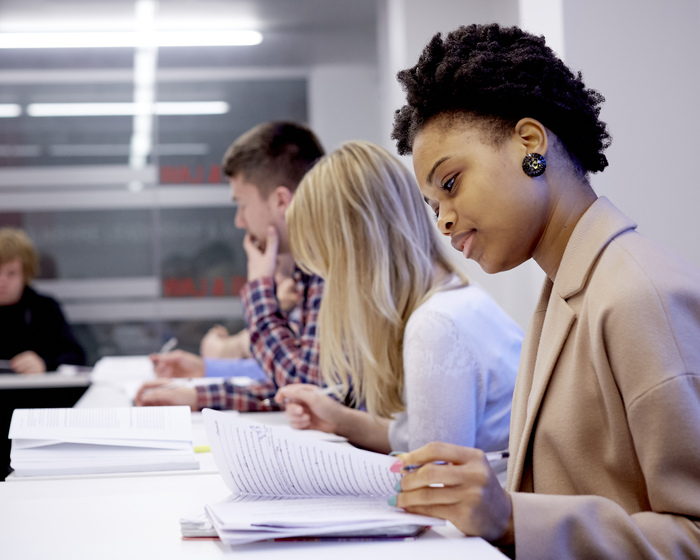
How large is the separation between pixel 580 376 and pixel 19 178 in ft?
16.5

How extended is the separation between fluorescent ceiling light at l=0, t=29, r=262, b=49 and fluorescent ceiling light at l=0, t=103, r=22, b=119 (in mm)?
385

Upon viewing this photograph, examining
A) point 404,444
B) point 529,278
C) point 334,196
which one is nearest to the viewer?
point 404,444

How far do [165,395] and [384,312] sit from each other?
714mm

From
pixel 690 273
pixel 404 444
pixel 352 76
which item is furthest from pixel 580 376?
pixel 352 76

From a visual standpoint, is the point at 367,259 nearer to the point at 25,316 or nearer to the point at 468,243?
the point at 468,243

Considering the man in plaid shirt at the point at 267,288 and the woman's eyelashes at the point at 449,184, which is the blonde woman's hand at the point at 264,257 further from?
the woman's eyelashes at the point at 449,184

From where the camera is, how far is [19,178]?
5.17 meters

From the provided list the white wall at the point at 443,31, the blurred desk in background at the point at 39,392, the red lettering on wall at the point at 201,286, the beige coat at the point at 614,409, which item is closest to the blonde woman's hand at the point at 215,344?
the blurred desk in background at the point at 39,392

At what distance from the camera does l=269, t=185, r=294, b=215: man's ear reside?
2.35 meters

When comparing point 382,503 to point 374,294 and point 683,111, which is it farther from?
point 683,111

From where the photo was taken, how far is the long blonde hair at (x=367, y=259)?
1.65 m

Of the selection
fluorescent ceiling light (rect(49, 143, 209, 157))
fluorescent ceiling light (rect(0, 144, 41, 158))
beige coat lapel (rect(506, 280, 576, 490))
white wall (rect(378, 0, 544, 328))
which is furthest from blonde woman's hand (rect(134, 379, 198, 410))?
fluorescent ceiling light (rect(0, 144, 41, 158))

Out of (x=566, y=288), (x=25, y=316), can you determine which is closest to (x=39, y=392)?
(x=25, y=316)

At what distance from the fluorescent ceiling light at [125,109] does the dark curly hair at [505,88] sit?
14.7ft
